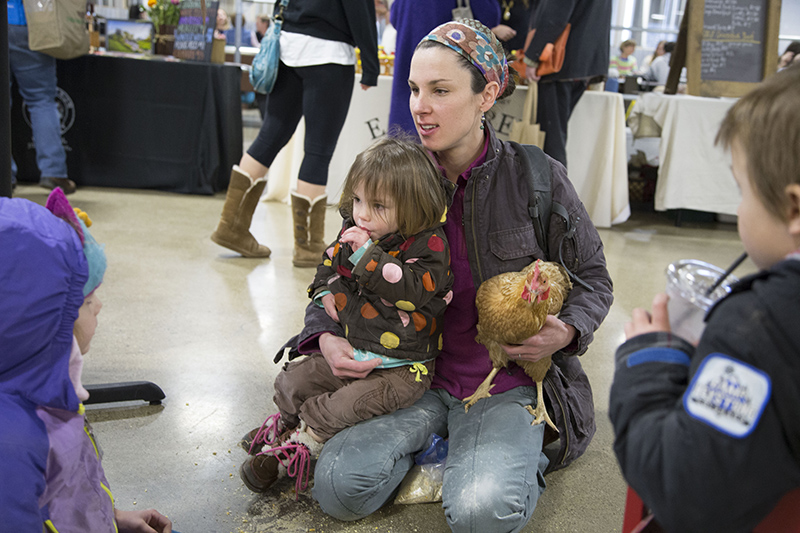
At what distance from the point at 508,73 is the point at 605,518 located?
1179 millimetres

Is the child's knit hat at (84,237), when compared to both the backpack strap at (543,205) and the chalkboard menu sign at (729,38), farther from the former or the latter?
the chalkboard menu sign at (729,38)

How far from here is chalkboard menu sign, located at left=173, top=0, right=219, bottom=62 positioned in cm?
504

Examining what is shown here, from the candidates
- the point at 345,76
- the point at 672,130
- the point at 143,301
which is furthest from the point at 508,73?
the point at 672,130

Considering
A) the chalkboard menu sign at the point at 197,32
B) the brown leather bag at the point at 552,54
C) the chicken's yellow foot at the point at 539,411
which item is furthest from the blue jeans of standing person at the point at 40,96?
the chicken's yellow foot at the point at 539,411

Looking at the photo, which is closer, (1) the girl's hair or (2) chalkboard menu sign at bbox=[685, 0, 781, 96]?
(1) the girl's hair

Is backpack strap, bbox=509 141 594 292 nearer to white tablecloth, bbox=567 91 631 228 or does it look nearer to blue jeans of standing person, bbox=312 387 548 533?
blue jeans of standing person, bbox=312 387 548 533

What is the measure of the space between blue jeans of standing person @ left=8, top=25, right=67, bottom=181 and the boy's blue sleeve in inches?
181

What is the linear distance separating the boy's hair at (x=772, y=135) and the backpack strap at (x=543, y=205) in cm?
88

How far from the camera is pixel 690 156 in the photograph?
4957 millimetres

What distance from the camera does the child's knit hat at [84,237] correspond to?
1.05m

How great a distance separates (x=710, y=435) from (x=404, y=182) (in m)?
0.97

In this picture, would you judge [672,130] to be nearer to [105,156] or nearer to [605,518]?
[605,518]

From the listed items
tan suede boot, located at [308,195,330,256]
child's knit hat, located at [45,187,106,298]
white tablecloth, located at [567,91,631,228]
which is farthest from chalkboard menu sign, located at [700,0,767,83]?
child's knit hat, located at [45,187,106,298]

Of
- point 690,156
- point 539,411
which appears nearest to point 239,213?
point 539,411
